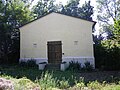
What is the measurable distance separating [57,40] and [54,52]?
116cm

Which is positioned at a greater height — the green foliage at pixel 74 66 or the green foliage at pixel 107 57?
the green foliage at pixel 107 57

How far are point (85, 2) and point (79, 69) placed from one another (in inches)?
1093

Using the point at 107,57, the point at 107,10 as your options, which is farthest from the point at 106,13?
the point at 107,57

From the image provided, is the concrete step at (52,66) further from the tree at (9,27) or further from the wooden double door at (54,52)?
the tree at (9,27)

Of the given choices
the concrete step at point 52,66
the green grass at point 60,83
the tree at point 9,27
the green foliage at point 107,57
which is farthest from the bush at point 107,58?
the tree at point 9,27

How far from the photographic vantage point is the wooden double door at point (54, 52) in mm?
21469

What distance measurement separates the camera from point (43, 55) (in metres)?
21.7

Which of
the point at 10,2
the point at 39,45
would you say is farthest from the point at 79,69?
the point at 10,2

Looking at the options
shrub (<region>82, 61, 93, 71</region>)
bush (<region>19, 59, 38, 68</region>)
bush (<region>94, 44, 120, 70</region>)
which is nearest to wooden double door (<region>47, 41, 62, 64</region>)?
bush (<region>19, 59, 38, 68</region>)

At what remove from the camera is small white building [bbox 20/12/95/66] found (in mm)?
20891

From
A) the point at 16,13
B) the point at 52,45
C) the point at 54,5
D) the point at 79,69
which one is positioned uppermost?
the point at 54,5

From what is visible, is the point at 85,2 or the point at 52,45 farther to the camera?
the point at 85,2

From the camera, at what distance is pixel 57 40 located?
21.5 meters

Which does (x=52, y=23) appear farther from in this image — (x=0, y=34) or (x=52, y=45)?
(x=0, y=34)
